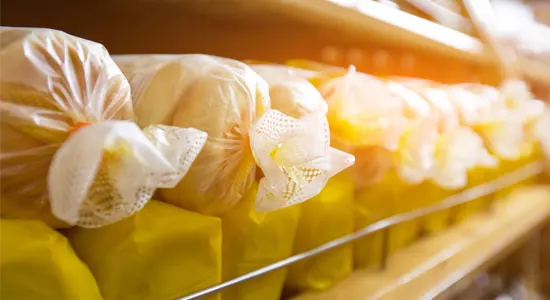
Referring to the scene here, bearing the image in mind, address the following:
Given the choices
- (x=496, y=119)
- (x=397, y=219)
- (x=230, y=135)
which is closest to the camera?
(x=230, y=135)

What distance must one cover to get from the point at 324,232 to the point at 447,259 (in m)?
0.36

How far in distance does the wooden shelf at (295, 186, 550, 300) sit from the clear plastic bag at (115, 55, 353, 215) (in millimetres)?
235

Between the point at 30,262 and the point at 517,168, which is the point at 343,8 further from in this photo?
the point at 517,168

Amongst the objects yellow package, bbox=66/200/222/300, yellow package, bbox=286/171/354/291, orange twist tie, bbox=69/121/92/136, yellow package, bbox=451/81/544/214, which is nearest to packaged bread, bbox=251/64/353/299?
yellow package, bbox=286/171/354/291

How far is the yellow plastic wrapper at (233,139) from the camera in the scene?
518 mm

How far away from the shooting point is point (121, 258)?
1.52 ft

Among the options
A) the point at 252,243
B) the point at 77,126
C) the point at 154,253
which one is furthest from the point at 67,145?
the point at 252,243

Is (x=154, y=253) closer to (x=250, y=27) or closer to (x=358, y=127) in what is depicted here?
(x=358, y=127)

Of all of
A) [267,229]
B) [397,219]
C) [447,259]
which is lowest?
[447,259]

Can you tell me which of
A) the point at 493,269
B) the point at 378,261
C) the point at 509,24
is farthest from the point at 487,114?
the point at 493,269

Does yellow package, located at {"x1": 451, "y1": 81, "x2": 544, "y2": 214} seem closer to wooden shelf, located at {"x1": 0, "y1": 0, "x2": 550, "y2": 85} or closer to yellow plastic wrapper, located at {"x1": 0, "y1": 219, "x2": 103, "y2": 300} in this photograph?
wooden shelf, located at {"x1": 0, "y1": 0, "x2": 550, "y2": 85}

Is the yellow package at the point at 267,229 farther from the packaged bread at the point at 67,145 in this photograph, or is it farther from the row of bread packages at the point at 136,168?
the packaged bread at the point at 67,145

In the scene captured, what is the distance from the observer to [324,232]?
2.39 ft

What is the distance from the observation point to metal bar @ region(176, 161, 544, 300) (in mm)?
544
